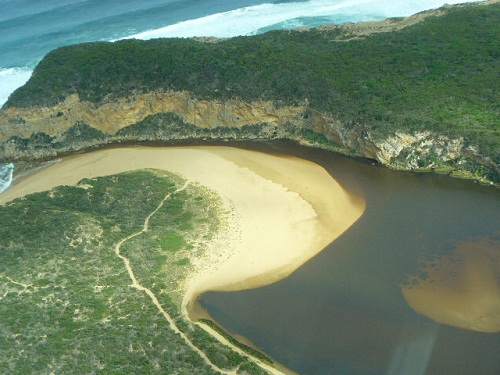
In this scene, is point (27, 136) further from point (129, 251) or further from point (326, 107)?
point (326, 107)

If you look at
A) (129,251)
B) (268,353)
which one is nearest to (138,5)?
(129,251)

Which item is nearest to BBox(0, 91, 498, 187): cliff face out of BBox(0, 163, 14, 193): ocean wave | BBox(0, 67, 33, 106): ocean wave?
BBox(0, 163, 14, 193): ocean wave

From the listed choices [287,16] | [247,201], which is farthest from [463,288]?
[287,16]

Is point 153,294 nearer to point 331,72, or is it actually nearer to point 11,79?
point 331,72

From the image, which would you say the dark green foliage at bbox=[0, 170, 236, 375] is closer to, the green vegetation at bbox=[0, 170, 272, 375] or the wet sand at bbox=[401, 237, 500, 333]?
the green vegetation at bbox=[0, 170, 272, 375]

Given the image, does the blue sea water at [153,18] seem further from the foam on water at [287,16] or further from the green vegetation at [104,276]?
the green vegetation at [104,276]

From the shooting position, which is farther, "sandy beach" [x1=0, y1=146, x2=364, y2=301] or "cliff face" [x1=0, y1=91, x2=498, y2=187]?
"cliff face" [x1=0, y1=91, x2=498, y2=187]
